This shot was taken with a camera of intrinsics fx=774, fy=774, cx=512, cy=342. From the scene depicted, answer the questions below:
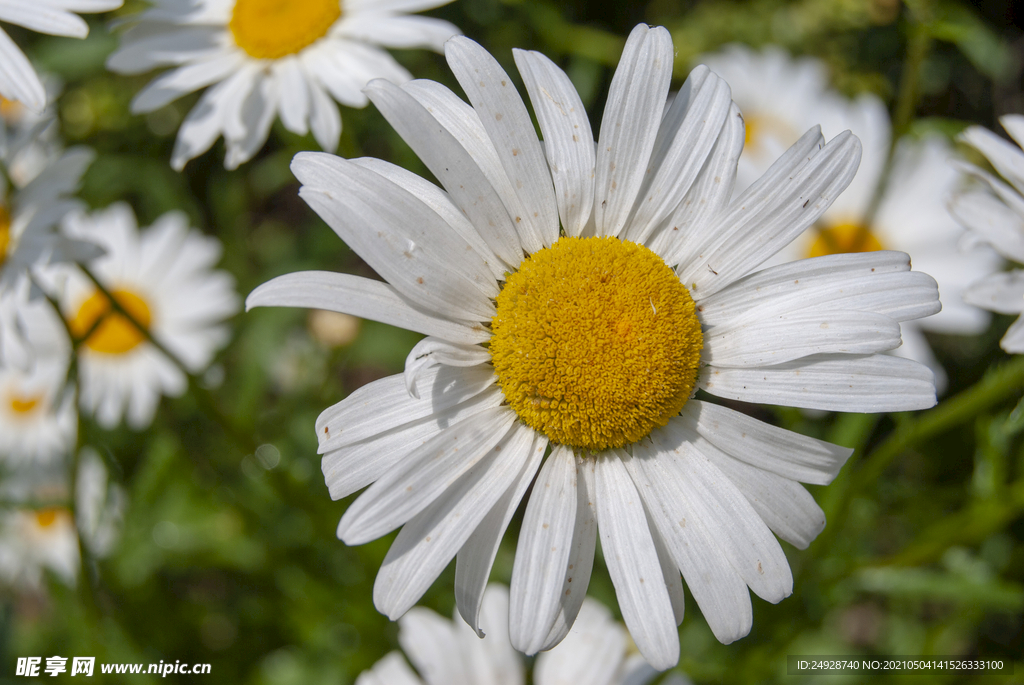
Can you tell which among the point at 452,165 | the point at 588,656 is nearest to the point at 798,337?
the point at 452,165

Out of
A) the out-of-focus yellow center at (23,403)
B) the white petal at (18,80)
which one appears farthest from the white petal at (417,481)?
the out-of-focus yellow center at (23,403)

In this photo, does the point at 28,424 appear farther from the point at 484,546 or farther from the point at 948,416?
the point at 948,416

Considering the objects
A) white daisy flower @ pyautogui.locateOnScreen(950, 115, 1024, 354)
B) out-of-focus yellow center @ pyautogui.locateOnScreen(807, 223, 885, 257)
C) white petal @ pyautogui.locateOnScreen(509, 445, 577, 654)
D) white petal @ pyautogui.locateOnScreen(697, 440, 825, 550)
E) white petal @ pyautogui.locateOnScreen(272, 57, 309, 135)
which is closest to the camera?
white petal @ pyautogui.locateOnScreen(509, 445, 577, 654)

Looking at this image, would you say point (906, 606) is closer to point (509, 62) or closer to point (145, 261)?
point (509, 62)

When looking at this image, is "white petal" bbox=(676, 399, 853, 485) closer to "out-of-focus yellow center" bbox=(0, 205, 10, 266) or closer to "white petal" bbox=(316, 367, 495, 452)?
"white petal" bbox=(316, 367, 495, 452)

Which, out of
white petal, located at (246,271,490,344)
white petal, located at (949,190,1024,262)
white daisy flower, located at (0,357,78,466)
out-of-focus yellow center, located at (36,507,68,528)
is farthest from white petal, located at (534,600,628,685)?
out-of-focus yellow center, located at (36,507,68,528)

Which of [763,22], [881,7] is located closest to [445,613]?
[881,7]

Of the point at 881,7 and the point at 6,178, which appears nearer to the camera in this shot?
the point at 6,178
